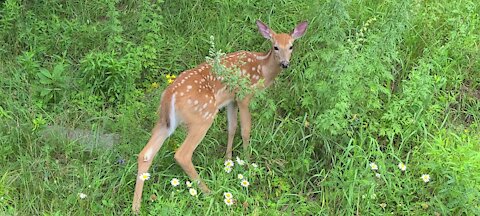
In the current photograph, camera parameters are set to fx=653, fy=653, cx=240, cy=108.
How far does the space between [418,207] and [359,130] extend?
2.31ft

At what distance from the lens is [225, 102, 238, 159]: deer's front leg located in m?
4.65

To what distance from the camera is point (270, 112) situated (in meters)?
4.62

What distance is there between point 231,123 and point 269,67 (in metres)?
0.50

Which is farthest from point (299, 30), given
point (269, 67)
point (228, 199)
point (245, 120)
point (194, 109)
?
point (228, 199)

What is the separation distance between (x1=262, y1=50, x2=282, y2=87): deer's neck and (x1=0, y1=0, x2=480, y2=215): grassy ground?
199 mm

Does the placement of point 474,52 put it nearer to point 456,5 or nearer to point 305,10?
point 456,5

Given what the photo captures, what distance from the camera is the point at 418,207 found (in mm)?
4180

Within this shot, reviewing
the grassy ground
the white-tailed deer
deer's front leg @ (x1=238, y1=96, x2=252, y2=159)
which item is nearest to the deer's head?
the white-tailed deer

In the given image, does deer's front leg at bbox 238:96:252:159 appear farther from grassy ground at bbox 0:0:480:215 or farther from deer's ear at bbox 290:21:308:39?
deer's ear at bbox 290:21:308:39

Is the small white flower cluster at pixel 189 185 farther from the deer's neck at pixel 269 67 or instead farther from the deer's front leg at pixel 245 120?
the deer's neck at pixel 269 67

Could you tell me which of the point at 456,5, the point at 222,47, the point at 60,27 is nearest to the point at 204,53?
the point at 222,47

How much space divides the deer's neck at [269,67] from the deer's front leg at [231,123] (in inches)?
12.4

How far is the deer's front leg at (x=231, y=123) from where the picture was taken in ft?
15.3

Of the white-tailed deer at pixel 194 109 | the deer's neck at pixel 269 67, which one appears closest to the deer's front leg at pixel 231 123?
the white-tailed deer at pixel 194 109
